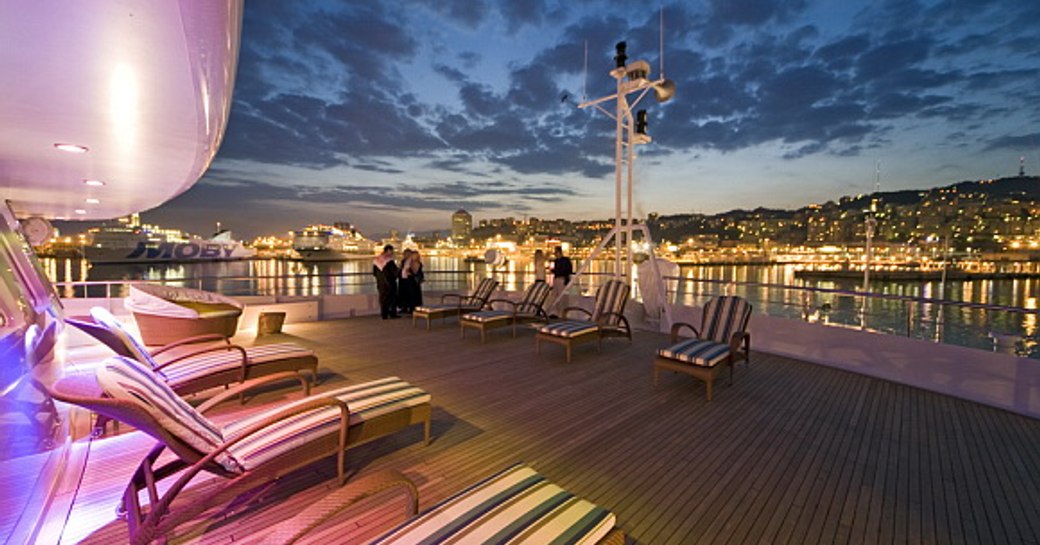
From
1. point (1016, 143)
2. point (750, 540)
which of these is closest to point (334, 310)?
point (750, 540)

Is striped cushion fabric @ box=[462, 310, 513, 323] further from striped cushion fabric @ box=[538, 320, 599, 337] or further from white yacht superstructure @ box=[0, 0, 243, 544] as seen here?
white yacht superstructure @ box=[0, 0, 243, 544]

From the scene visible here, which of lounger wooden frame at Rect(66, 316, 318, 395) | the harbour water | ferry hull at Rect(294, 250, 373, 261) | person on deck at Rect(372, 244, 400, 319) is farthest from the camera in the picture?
ferry hull at Rect(294, 250, 373, 261)

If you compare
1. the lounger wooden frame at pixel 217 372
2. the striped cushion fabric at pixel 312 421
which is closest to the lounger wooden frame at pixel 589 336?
the striped cushion fabric at pixel 312 421

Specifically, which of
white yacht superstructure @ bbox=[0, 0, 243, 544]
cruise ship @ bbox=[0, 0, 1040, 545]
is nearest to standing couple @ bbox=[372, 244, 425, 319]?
cruise ship @ bbox=[0, 0, 1040, 545]

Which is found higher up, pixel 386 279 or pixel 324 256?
pixel 324 256

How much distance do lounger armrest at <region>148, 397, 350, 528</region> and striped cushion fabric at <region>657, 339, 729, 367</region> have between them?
9.97ft

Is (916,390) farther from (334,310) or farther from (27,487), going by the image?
(334,310)

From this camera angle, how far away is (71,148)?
263 cm

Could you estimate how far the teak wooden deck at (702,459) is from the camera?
2090mm

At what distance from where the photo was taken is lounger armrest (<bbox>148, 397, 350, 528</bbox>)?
5.69 ft

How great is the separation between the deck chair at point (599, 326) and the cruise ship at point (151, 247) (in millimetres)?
55715

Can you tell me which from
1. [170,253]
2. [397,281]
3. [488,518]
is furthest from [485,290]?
[170,253]

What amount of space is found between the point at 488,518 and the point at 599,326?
4126 millimetres

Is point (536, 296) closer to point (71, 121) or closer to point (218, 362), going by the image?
point (218, 362)
